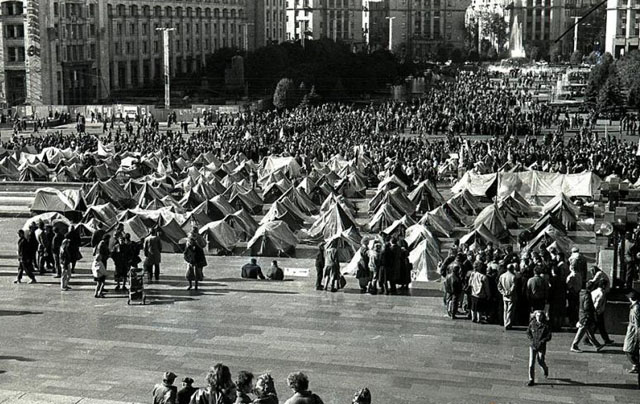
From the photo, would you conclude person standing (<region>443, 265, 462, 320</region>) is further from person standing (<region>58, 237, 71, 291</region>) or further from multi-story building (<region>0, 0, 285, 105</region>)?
multi-story building (<region>0, 0, 285, 105</region>)

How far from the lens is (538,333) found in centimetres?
1405

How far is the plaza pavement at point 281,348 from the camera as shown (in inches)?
553

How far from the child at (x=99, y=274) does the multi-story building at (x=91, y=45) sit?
67575 mm

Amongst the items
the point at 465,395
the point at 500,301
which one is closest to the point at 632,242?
the point at 500,301

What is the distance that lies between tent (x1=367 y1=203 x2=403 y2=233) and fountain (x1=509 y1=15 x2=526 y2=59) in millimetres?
157755

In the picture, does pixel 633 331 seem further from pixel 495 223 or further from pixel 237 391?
pixel 495 223

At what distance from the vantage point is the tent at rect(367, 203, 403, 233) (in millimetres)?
29109

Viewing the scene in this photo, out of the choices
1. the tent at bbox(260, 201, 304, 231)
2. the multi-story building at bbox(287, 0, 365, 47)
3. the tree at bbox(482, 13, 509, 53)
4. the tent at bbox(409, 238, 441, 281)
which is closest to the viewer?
the tent at bbox(409, 238, 441, 281)

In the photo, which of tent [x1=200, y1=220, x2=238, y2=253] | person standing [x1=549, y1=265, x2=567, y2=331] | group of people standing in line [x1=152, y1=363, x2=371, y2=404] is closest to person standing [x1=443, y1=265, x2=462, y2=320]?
person standing [x1=549, y1=265, x2=567, y2=331]

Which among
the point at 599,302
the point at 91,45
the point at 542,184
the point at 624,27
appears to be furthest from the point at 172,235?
the point at 624,27

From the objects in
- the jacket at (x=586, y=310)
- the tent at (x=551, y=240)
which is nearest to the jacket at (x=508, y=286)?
the jacket at (x=586, y=310)

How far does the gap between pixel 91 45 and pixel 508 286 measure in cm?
7974

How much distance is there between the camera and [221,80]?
329 ft

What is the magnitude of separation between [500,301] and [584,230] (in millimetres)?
12773
